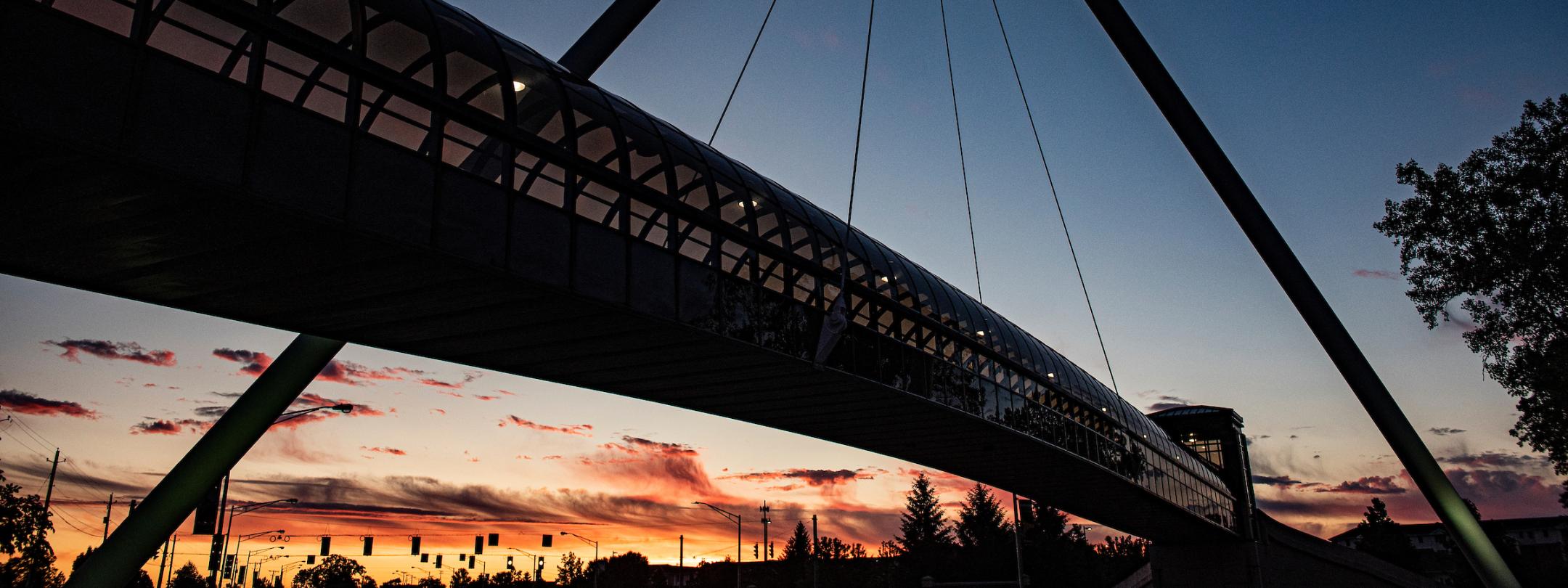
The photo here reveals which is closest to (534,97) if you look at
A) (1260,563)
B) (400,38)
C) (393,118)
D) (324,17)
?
(400,38)

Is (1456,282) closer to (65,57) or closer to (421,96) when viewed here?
(421,96)

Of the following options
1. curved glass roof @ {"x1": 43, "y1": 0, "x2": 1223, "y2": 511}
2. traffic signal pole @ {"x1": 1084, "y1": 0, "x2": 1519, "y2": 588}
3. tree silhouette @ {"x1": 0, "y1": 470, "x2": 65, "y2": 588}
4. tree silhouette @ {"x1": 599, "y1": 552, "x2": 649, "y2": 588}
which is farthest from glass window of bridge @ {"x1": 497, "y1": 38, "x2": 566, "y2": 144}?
tree silhouette @ {"x1": 599, "y1": 552, "x2": 649, "y2": 588}

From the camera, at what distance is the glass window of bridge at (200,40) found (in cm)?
1331

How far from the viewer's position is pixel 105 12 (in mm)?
12695

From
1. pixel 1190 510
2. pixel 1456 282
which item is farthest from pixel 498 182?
pixel 1190 510

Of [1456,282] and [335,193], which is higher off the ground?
[1456,282]

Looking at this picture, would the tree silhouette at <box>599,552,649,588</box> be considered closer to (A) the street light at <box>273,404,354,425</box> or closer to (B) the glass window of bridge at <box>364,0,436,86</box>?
(A) the street light at <box>273,404,354,425</box>

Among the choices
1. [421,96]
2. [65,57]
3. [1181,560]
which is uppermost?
[421,96]

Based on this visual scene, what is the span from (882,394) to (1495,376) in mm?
18557

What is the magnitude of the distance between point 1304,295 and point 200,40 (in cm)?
4079

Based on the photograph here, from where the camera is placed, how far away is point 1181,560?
77125 millimetres

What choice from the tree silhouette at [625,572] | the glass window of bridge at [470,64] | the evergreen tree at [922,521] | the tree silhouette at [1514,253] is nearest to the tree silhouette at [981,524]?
the evergreen tree at [922,521]

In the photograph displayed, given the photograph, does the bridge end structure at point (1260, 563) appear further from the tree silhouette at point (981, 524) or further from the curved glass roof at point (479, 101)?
the curved glass roof at point (479, 101)

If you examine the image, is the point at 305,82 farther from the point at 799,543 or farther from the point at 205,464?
the point at 799,543
